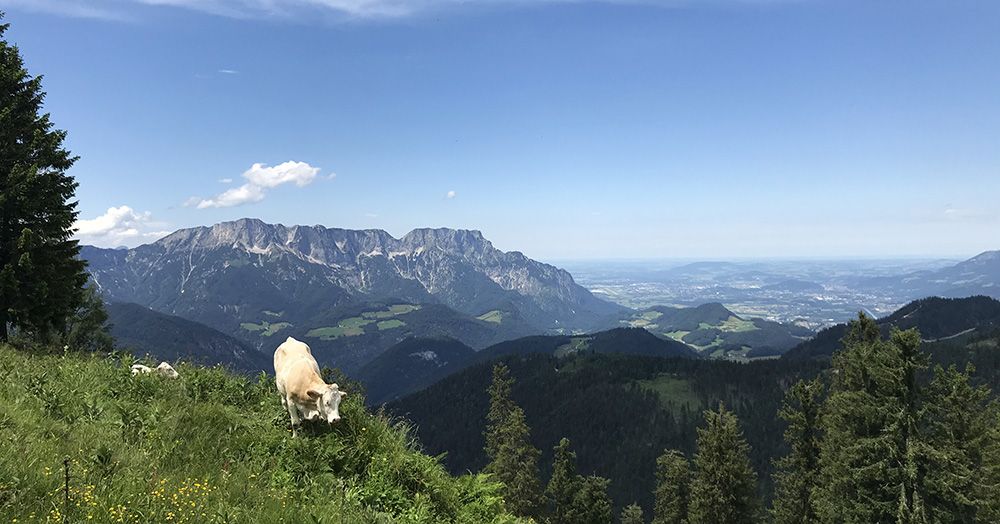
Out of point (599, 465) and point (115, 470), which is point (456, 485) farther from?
point (599, 465)

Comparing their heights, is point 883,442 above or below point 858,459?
above

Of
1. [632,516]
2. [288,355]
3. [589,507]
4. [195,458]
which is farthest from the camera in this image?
[632,516]

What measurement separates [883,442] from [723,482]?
17.4m

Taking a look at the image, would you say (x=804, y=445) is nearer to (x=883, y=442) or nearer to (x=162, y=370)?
(x=883, y=442)

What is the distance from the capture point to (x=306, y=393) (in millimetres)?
9125

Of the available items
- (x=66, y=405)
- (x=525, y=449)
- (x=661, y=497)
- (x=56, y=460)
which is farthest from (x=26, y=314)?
(x=661, y=497)

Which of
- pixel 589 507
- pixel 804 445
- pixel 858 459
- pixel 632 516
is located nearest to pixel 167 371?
pixel 858 459

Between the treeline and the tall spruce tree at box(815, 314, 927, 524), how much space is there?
0.18 feet

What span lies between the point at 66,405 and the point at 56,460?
3.50 metres

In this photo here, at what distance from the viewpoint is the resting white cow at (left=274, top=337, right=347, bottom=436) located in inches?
355

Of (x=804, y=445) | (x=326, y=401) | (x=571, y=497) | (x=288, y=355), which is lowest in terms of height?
(x=571, y=497)

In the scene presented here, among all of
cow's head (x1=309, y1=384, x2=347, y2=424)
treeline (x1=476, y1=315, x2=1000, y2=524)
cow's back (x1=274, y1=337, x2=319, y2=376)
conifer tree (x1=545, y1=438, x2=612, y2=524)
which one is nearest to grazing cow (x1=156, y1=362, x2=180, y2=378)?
cow's back (x1=274, y1=337, x2=319, y2=376)

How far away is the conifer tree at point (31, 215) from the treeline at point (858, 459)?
2182 centimetres

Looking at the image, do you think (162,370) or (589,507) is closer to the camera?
(162,370)
